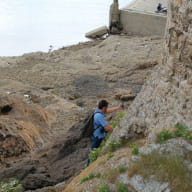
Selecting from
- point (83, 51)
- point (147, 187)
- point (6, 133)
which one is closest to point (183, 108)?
point (147, 187)

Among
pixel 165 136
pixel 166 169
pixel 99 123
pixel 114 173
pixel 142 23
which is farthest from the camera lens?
pixel 142 23

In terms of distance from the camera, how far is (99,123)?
355 inches

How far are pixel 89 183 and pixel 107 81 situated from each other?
13635 millimetres

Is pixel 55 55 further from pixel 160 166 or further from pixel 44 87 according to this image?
pixel 160 166

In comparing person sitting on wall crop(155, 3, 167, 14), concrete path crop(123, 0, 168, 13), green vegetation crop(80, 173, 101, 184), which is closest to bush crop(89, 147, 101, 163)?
green vegetation crop(80, 173, 101, 184)

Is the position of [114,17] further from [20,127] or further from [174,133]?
[174,133]

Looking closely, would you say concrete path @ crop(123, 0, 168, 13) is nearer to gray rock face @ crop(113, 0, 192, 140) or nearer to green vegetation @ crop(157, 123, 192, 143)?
gray rock face @ crop(113, 0, 192, 140)

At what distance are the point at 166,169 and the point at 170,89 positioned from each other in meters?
1.74

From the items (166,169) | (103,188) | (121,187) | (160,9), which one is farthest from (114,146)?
(160,9)

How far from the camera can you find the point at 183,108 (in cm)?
788

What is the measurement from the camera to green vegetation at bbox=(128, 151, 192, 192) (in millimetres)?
6680

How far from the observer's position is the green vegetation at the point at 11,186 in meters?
9.37

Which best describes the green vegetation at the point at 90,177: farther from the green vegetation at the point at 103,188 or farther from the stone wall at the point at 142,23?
the stone wall at the point at 142,23

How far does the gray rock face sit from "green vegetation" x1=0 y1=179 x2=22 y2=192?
1.98 metres
